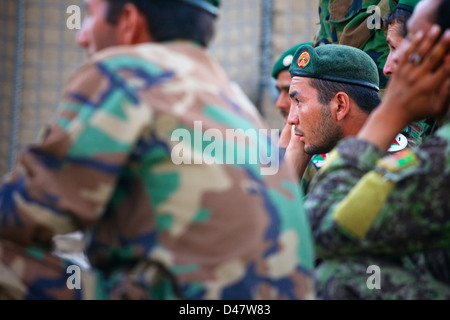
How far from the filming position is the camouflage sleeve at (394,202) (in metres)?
2.07

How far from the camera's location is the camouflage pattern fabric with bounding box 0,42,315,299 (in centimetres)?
183

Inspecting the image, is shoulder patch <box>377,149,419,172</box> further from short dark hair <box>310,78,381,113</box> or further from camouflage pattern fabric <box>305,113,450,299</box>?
short dark hair <box>310,78,381,113</box>

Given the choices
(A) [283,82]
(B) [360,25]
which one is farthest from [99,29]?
(A) [283,82]

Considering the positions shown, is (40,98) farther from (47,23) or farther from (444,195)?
(444,195)

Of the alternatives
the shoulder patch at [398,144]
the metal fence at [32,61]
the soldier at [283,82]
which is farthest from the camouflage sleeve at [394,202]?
the metal fence at [32,61]

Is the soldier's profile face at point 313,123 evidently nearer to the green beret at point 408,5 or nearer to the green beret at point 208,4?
the green beret at point 408,5

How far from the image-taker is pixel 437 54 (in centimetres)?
217

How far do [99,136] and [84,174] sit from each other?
95 mm

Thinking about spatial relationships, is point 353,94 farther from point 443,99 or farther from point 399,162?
point 399,162

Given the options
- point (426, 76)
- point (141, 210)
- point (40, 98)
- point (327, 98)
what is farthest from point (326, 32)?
point (40, 98)

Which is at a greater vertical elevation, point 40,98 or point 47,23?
point 47,23

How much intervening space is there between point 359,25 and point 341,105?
1.12 meters
